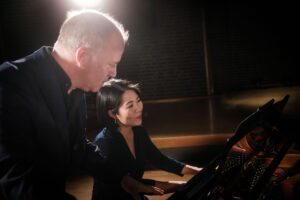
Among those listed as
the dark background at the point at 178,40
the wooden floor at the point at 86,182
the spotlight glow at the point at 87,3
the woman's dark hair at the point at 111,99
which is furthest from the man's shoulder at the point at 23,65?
the dark background at the point at 178,40

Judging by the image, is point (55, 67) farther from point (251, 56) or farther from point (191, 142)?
point (251, 56)

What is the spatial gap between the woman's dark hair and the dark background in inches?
143

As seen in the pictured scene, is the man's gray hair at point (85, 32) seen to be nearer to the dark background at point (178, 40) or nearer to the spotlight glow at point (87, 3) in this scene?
the spotlight glow at point (87, 3)

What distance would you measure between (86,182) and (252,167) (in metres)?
1.28

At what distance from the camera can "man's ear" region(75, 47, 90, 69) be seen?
75 cm

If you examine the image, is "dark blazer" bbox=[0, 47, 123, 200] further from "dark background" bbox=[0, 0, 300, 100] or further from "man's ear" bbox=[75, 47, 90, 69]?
"dark background" bbox=[0, 0, 300, 100]

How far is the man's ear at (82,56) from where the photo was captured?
749 millimetres

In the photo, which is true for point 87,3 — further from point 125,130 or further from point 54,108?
point 54,108

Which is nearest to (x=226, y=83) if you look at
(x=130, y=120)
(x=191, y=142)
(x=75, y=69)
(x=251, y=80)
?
(x=251, y=80)

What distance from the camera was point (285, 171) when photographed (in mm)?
854

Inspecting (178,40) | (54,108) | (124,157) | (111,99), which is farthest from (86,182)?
(178,40)

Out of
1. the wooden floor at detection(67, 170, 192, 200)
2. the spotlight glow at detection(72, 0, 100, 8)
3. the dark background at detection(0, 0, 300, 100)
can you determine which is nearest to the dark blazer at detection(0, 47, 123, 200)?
the wooden floor at detection(67, 170, 192, 200)

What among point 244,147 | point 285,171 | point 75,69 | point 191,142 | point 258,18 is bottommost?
point 191,142

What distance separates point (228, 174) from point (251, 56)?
5283 mm
